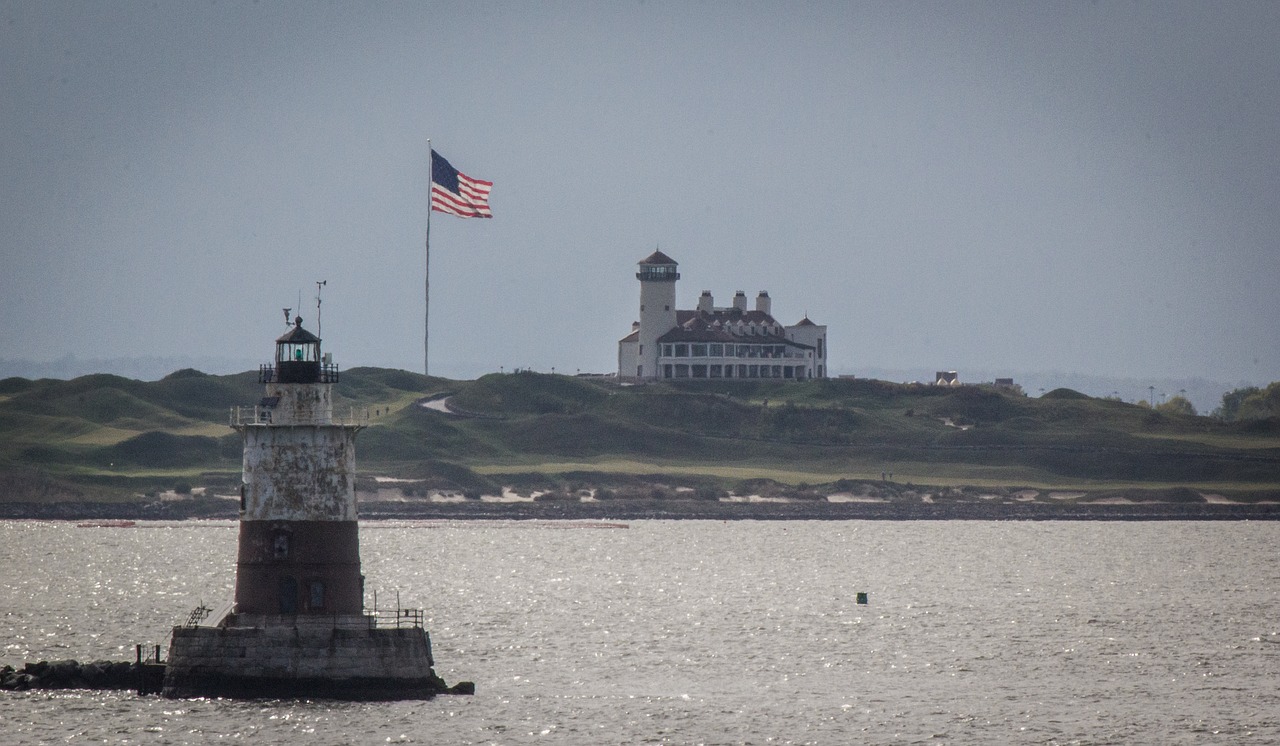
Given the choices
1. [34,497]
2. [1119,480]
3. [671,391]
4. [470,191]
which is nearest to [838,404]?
[671,391]

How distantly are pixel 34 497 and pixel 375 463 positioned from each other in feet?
85.3

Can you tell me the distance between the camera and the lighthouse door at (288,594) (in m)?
55.8

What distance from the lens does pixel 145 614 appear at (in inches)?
3374

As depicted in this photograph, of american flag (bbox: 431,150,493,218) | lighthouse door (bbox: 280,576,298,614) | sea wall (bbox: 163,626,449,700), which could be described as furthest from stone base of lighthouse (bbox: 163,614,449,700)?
american flag (bbox: 431,150,493,218)

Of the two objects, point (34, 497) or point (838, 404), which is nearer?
point (34, 497)

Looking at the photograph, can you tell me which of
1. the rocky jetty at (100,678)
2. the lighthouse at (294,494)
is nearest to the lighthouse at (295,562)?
the lighthouse at (294,494)

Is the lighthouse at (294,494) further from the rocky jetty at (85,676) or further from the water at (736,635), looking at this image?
the rocky jetty at (85,676)

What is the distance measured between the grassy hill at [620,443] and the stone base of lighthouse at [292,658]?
102175 millimetres

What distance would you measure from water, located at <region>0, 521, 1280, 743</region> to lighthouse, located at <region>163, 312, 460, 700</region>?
94 centimetres

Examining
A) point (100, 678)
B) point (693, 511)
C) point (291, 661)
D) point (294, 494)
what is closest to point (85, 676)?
point (100, 678)

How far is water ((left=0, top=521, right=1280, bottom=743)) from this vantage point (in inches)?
2313

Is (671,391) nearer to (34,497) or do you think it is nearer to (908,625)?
(34,497)

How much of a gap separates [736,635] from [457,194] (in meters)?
73.7

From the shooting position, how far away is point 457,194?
150 m
